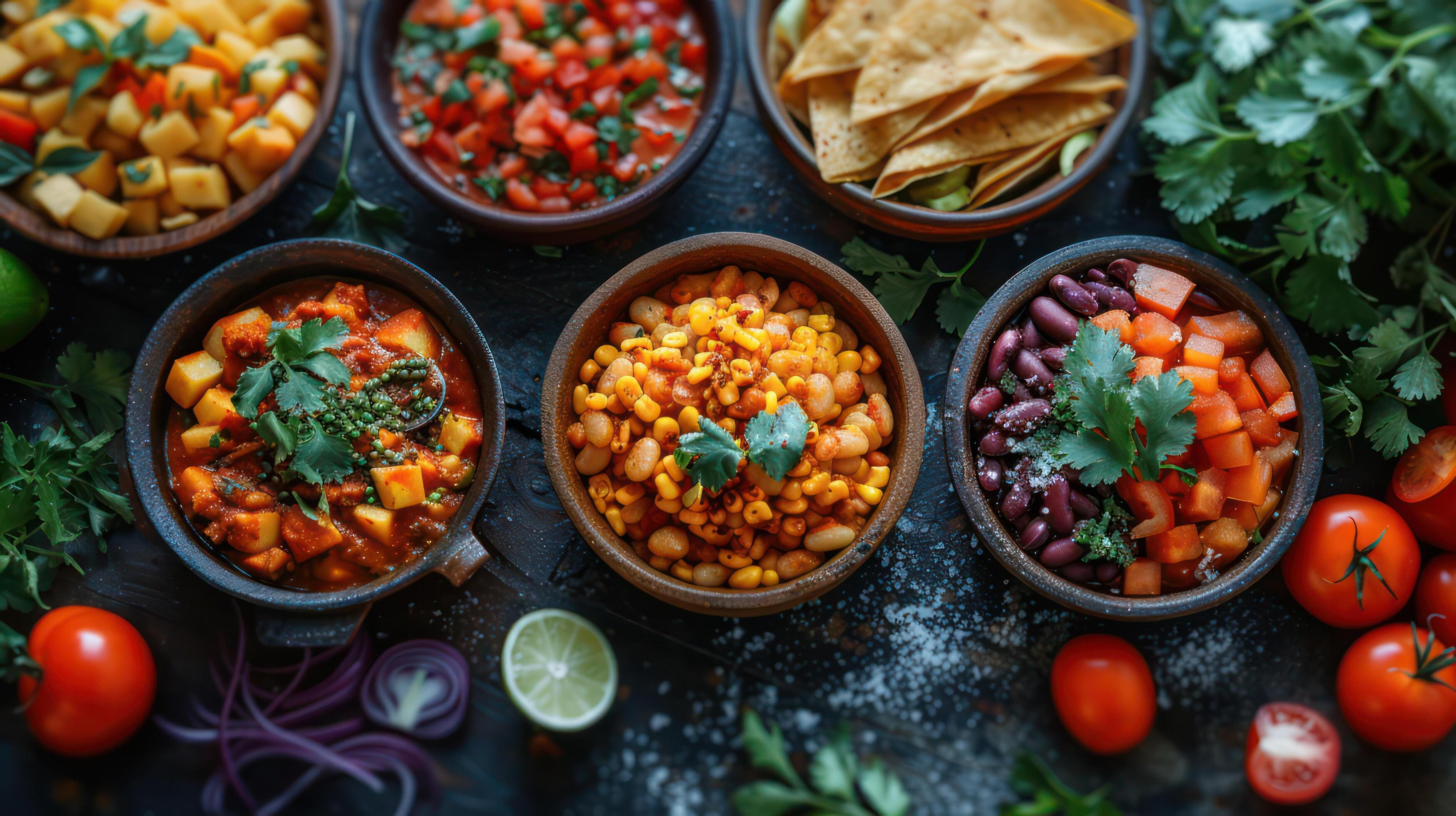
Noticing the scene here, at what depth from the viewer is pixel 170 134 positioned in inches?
107

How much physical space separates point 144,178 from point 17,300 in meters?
0.51

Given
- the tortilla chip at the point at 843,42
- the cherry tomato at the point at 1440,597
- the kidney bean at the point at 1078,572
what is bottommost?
the cherry tomato at the point at 1440,597

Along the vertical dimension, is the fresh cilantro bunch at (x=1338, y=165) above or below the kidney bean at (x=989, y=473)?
above

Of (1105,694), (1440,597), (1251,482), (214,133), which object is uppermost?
(214,133)

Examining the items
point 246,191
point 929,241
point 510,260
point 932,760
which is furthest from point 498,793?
point 929,241

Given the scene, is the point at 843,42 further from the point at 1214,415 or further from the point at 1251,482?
the point at 1251,482

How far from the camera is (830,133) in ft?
9.12

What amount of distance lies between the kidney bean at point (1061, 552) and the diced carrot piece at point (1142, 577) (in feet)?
0.55

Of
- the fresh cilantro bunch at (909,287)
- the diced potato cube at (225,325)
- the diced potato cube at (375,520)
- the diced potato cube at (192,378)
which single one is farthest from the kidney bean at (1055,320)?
the diced potato cube at (192,378)

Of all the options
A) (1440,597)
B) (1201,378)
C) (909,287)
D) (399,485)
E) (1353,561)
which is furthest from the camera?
(909,287)

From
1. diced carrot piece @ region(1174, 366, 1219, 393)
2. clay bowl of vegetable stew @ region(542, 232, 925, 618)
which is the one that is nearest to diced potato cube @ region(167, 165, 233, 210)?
clay bowl of vegetable stew @ region(542, 232, 925, 618)

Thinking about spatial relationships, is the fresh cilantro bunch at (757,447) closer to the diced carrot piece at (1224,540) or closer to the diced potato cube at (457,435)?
the diced potato cube at (457,435)

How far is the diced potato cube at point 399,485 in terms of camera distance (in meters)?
2.41

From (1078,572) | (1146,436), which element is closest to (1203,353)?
(1146,436)
